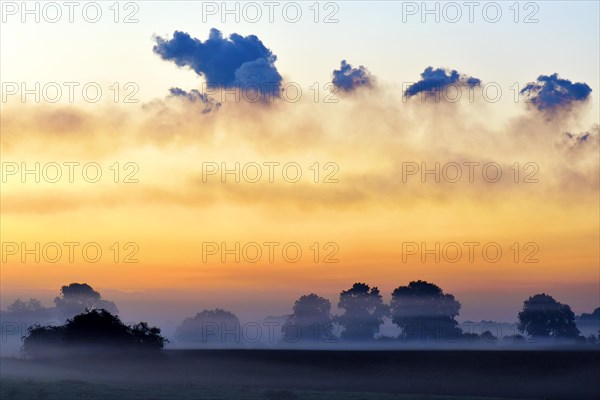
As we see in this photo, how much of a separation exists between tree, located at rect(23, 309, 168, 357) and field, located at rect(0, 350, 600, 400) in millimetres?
4151

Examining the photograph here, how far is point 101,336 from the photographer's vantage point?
13562cm

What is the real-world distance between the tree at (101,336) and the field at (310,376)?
415 cm

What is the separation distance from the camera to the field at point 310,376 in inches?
3115

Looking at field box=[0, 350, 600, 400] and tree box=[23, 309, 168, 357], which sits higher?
tree box=[23, 309, 168, 357]

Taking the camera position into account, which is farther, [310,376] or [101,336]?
[101,336]

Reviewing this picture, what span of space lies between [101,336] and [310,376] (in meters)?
35.6

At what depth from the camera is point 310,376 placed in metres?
117

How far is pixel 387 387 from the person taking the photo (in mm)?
100312

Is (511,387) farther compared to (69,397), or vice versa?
(511,387)

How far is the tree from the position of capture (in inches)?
5281

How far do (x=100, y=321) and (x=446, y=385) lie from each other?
56.3 m

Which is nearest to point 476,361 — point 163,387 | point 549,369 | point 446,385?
point 549,369

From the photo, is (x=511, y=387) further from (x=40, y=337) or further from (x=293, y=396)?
(x=40, y=337)

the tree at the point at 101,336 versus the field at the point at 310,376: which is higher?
the tree at the point at 101,336
